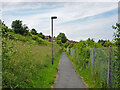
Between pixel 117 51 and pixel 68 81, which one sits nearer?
pixel 117 51

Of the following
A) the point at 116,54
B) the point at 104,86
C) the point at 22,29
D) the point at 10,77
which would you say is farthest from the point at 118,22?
the point at 22,29

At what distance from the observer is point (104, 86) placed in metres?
6.15

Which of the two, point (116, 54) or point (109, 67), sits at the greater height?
point (116, 54)

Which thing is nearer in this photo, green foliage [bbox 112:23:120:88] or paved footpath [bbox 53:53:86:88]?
green foliage [bbox 112:23:120:88]

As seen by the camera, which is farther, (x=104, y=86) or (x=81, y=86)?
(x=81, y=86)

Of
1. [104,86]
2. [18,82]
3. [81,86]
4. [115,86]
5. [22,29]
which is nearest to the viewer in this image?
[115,86]

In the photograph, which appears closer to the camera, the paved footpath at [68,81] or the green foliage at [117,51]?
the green foliage at [117,51]

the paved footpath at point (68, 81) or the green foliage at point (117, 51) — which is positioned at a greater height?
the green foliage at point (117, 51)

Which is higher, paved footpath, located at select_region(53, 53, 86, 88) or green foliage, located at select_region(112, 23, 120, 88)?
green foliage, located at select_region(112, 23, 120, 88)

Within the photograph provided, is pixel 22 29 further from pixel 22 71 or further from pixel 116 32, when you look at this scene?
pixel 116 32

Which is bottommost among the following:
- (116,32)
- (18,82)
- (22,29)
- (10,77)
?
(18,82)

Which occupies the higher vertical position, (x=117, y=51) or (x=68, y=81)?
(x=117, y=51)

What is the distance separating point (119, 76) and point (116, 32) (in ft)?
5.09

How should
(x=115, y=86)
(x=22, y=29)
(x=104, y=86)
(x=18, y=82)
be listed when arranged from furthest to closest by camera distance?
(x=22, y=29)
(x=104, y=86)
(x=18, y=82)
(x=115, y=86)
